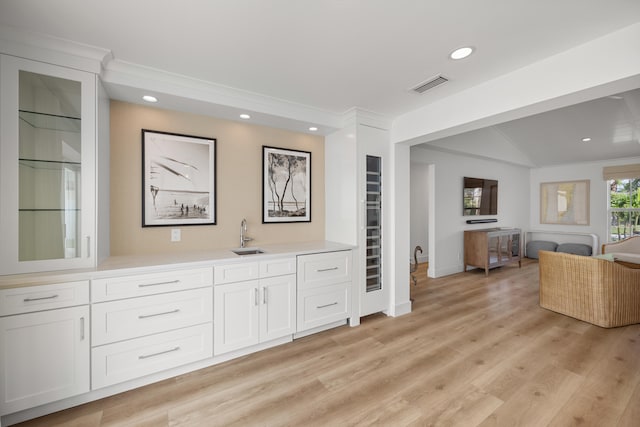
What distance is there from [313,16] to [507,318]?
374 cm

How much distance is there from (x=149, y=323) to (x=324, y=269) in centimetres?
158

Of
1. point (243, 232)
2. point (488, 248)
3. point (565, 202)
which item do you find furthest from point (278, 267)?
point (565, 202)

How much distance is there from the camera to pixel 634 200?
5.76m

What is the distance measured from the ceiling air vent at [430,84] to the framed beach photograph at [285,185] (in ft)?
4.72

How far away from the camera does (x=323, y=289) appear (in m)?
2.81

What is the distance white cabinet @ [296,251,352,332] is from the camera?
2.69 meters

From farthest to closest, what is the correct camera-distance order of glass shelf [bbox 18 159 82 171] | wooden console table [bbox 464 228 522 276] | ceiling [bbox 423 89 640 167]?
wooden console table [bbox 464 228 522 276]
ceiling [bbox 423 89 640 167]
glass shelf [bbox 18 159 82 171]

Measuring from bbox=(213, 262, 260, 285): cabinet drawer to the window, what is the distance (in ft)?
26.3

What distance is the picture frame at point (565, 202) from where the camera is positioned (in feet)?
20.8

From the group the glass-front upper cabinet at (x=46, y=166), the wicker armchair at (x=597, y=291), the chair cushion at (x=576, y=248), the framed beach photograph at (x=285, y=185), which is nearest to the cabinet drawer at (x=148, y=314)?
the glass-front upper cabinet at (x=46, y=166)

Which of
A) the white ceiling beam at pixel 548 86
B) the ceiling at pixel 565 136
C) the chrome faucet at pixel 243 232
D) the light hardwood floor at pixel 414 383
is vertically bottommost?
the light hardwood floor at pixel 414 383

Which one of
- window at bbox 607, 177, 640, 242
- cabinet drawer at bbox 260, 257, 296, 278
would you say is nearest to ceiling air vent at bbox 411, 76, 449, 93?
cabinet drawer at bbox 260, 257, 296, 278

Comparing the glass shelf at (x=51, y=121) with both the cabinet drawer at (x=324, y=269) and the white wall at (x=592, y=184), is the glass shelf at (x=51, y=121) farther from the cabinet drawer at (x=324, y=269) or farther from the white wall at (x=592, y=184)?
the white wall at (x=592, y=184)

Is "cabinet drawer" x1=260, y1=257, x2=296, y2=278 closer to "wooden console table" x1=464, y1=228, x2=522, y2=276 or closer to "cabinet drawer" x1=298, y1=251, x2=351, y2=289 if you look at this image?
"cabinet drawer" x1=298, y1=251, x2=351, y2=289
